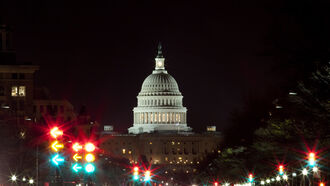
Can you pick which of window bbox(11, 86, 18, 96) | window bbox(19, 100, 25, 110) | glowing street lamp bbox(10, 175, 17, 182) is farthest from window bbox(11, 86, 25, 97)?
glowing street lamp bbox(10, 175, 17, 182)

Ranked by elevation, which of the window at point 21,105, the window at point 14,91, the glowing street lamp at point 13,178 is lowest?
the glowing street lamp at point 13,178

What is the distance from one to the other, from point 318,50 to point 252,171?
163 feet

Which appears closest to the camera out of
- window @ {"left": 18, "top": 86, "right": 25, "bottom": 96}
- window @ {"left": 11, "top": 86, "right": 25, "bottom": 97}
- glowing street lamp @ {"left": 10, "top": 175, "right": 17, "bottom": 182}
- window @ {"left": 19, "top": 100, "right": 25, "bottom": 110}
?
glowing street lamp @ {"left": 10, "top": 175, "right": 17, "bottom": 182}

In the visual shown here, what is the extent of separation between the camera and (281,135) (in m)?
45.8

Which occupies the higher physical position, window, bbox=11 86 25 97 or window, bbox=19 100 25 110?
window, bbox=11 86 25 97

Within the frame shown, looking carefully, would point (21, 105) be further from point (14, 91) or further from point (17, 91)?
point (14, 91)

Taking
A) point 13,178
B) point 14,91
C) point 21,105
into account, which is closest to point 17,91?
point 14,91

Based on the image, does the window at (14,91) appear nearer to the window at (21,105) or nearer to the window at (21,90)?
the window at (21,90)


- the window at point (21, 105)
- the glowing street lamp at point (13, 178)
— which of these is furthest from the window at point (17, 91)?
the glowing street lamp at point (13, 178)

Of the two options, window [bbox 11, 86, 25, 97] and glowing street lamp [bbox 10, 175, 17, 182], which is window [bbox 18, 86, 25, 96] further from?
glowing street lamp [bbox 10, 175, 17, 182]

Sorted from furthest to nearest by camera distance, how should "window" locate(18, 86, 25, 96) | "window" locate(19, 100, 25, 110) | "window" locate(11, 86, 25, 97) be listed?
1. "window" locate(18, 86, 25, 96)
2. "window" locate(11, 86, 25, 97)
3. "window" locate(19, 100, 25, 110)

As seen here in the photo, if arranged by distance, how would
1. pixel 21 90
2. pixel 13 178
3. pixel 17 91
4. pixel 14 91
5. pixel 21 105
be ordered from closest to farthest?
pixel 13 178, pixel 21 105, pixel 17 91, pixel 14 91, pixel 21 90

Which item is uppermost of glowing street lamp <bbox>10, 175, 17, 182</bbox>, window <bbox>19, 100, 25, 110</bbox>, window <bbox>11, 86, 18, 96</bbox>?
window <bbox>11, 86, 18, 96</bbox>

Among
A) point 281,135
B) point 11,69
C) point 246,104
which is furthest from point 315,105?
point 11,69
